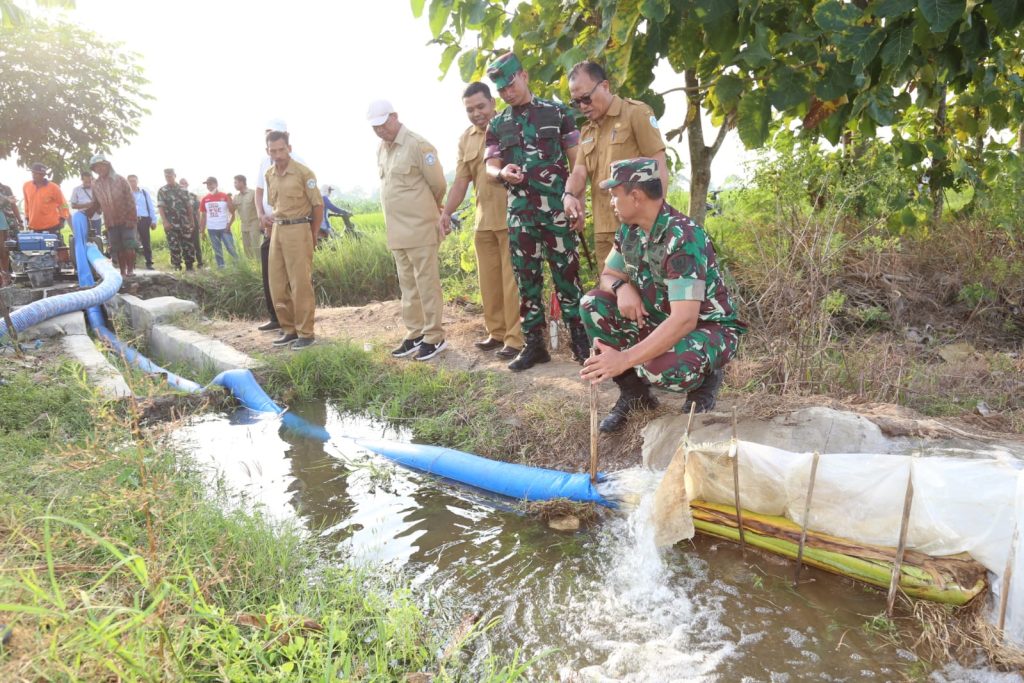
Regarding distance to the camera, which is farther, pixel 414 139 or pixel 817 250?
pixel 414 139

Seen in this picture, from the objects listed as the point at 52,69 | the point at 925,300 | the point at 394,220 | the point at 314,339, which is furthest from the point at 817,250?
the point at 52,69

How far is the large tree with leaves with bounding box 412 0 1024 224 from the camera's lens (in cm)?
252

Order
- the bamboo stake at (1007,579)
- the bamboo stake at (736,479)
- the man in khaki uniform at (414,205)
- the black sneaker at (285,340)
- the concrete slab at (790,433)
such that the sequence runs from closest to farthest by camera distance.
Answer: the bamboo stake at (1007,579) < the bamboo stake at (736,479) < the concrete slab at (790,433) < the man in khaki uniform at (414,205) < the black sneaker at (285,340)

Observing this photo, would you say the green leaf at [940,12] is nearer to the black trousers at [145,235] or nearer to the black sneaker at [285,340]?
the black sneaker at [285,340]

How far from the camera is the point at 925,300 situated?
5.51 meters

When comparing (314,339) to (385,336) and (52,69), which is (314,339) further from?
(52,69)

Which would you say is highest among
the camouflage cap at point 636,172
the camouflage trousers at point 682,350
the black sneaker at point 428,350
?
the camouflage cap at point 636,172

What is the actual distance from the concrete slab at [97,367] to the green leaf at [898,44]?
146 inches

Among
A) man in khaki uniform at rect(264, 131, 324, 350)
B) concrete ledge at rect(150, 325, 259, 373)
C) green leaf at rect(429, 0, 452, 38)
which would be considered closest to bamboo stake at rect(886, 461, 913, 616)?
green leaf at rect(429, 0, 452, 38)

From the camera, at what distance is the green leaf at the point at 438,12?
124 inches

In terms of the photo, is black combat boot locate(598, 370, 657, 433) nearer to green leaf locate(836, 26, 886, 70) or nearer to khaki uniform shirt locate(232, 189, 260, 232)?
green leaf locate(836, 26, 886, 70)

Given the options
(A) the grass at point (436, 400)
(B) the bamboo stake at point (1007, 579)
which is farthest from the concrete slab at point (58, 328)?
(B) the bamboo stake at point (1007, 579)

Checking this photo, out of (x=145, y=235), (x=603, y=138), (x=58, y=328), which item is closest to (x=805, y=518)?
(x=603, y=138)

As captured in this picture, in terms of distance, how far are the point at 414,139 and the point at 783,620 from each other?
3986mm
